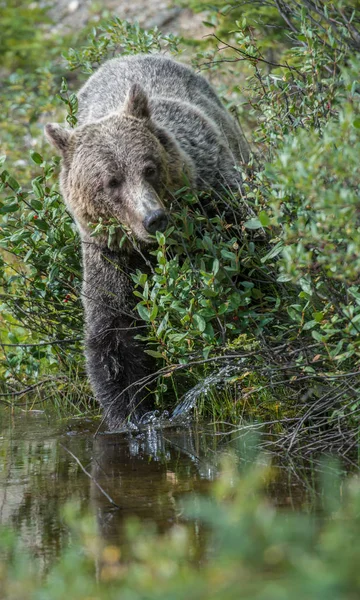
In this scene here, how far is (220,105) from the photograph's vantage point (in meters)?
8.59

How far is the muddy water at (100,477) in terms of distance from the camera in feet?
13.1

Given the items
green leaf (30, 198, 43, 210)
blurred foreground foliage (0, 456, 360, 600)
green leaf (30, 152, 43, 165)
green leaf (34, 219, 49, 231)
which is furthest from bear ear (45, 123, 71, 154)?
blurred foreground foliage (0, 456, 360, 600)

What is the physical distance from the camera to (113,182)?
19.8ft

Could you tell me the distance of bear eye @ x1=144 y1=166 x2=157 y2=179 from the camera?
5996 mm

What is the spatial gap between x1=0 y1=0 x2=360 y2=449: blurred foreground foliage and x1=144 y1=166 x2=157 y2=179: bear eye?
1.03 feet

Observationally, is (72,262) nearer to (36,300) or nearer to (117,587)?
(36,300)

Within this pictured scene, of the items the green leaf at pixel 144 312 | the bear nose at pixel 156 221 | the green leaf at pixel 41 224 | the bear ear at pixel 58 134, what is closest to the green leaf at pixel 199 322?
the green leaf at pixel 144 312

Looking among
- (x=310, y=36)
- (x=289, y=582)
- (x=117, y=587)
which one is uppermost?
(x=310, y=36)

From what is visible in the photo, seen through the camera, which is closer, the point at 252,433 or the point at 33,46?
the point at 252,433

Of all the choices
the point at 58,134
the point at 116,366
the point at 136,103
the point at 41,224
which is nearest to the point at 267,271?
the point at 116,366

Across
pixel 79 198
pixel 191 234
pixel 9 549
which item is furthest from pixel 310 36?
pixel 9 549

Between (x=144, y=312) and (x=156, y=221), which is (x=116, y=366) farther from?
(x=156, y=221)

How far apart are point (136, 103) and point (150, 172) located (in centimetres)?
62

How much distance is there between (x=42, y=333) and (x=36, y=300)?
0.98ft
